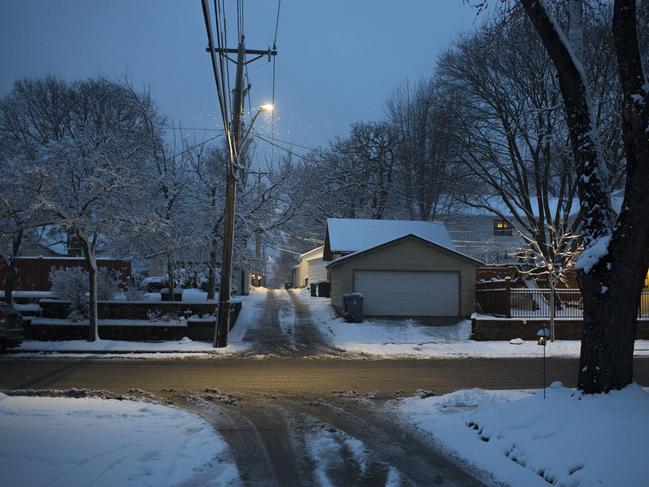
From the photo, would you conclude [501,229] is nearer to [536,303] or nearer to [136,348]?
[536,303]

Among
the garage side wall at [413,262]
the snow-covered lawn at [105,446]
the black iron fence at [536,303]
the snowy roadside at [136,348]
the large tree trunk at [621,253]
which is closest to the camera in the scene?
the snow-covered lawn at [105,446]

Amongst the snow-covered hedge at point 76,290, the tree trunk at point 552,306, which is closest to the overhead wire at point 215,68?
the snow-covered hedge at point 76,290

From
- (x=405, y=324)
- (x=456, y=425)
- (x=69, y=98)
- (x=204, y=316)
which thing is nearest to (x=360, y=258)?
(x=405, y=324)

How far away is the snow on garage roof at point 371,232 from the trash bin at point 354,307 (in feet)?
24.7

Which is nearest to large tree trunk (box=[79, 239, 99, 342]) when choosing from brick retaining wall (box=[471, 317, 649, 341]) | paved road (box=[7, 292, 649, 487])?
paved road (box=[7, 292, 649, 487])

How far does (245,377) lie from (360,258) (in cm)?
1294

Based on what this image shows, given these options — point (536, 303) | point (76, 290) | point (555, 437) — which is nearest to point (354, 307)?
point (536, 303)

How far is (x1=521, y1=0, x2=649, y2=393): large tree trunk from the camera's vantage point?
292 inches

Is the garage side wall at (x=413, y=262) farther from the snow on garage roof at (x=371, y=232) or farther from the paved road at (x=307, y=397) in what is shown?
the paved road at (x=307, y=397)

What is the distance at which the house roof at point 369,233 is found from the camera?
32.0 meters

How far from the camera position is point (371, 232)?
1312 inches

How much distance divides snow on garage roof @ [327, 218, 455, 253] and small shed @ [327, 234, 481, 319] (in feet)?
20.0

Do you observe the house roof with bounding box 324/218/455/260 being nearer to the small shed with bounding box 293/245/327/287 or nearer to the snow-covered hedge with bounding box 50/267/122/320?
the small shed with bounding box 293/245/327/287

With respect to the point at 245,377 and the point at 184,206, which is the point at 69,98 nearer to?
the point at 184,206
